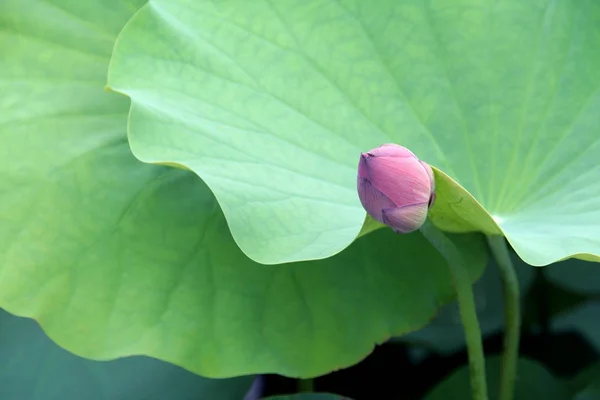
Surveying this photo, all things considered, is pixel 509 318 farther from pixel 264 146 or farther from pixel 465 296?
pixel 264 146

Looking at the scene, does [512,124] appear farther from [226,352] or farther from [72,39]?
[72,39]

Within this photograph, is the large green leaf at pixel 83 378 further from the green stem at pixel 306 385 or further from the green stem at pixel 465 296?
the green stem at pixel 465 296

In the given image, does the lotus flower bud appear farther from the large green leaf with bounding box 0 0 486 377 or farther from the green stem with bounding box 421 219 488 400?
the large green leaf with bounding box 0 0 486 377

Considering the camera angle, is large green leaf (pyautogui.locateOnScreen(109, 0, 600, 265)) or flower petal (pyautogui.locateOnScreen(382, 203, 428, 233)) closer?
flower petal (pyautogui.locateOnScreen(382, 203, 428, 233))

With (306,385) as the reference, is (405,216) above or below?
above

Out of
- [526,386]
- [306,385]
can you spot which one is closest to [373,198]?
[306,385]

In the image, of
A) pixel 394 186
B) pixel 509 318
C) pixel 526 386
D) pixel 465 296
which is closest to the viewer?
pixel 394 186

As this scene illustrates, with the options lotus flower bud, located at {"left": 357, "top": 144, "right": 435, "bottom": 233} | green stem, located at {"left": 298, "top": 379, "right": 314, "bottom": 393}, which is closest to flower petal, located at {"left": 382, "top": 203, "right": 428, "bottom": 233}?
lotus flower bud, located at {"left": 357, "top": 144, "right": 435, "bottom": 233}
